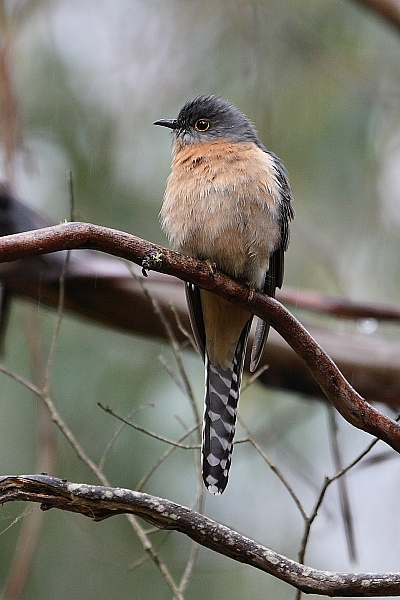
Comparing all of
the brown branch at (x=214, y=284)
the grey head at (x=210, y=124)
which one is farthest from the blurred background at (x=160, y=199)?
the brown branch at (x=214, y=284)

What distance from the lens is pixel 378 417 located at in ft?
8.40

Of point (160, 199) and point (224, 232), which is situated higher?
point (160, 199)

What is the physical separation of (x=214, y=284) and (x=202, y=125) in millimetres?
1668

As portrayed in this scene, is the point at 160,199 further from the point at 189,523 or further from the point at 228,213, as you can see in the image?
→ the point at 189,523

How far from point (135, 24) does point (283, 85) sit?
1.52 meters

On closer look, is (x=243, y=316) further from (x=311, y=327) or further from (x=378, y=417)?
(x=378, y=417)

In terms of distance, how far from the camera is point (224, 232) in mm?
3480

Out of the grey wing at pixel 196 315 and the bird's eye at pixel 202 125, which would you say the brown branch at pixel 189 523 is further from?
the bird's eye at pixel 202 125

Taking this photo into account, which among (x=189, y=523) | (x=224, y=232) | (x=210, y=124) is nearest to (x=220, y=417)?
(x=224, y=232)

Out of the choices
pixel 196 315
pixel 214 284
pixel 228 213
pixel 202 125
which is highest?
pixel 202 125

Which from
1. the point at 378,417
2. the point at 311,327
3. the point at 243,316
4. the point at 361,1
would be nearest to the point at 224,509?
the point at 311,327

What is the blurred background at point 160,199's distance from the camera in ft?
17.9

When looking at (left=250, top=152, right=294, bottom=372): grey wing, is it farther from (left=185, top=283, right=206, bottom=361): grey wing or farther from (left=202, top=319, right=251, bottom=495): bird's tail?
(left=185, top=283, right=206, bottom=361): grey wing

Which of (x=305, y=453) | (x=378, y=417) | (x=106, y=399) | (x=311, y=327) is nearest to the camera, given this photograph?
(x=378, y=417)
